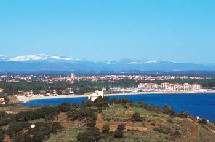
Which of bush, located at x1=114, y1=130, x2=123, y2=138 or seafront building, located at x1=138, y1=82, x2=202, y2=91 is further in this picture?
seafront building, located at x1=138, y1=82, x2=202, y2=91

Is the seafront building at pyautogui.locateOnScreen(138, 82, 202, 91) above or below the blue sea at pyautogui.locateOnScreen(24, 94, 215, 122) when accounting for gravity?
above

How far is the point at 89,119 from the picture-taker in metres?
A: 31.6

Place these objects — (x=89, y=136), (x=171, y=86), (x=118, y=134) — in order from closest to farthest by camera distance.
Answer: (x=89, y=136), (x=118, y=134), (x=171, y=86)

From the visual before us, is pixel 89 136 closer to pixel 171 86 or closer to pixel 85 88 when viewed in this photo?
pixel 85 88

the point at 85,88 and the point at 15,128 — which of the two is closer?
the point at 15,128

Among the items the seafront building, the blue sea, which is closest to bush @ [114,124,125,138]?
the blue sea

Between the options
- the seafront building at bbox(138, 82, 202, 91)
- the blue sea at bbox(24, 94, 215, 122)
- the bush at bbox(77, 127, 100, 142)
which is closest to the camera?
the bush at bbox(77, 127, 100, 142)

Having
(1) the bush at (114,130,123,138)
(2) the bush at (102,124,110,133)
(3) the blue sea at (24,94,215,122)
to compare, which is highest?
(2) the bush at (102,124,110,133)

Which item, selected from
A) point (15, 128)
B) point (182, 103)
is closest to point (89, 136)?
point (15, 128)

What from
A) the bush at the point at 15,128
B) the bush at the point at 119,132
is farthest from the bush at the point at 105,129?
the bush at the point at 15,128

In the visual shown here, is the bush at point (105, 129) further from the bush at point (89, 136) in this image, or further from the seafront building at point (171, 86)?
the seafront building at point (171, 86)

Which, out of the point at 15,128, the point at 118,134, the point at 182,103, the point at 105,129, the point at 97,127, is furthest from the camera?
the point at 182,103

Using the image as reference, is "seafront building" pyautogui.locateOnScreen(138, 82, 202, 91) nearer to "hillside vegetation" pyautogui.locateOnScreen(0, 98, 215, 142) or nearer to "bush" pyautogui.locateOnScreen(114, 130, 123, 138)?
"hillside vegetation" pyautogui.locateOnScreen(0, 98, 215, 142)

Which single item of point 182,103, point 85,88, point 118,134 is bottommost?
point 182,103
